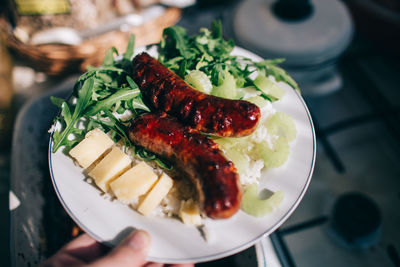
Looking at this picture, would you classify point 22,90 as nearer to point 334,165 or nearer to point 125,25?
point 125,25

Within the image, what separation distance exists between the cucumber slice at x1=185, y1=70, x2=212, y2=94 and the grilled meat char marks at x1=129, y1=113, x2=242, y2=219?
0.84ft

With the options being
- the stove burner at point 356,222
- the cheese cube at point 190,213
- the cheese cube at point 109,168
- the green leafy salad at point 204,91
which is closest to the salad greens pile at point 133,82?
the green leafy salad at point 204,91

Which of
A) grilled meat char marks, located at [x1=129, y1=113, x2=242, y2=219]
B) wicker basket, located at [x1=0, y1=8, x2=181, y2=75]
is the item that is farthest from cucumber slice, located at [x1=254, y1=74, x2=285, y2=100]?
wicker basket, located at [x1=0, y1=8, x2=181, y2=75]

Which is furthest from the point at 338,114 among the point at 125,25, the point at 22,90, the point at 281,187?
the point at 22,90

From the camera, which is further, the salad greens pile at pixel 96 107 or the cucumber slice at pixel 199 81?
the cucumber slice at pixel 199 81

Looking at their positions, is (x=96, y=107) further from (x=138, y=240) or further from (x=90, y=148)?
(x=138, y=240)

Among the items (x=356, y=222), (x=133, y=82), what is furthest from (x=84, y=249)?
(x=356, y=222)

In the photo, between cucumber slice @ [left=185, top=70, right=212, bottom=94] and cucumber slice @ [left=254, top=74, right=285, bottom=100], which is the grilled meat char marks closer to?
cucumber slice @ [left=185, top=70, right=212, bottom=94]

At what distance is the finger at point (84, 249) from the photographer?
144 centimetres

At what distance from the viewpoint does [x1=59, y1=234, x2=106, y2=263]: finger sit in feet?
4.72

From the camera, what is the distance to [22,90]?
2.55 m

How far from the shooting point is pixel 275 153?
4.64 ft

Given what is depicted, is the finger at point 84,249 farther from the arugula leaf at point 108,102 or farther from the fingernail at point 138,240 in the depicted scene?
the arugula leaf at point 108,102

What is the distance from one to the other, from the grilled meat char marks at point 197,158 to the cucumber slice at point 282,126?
0.35 metres
